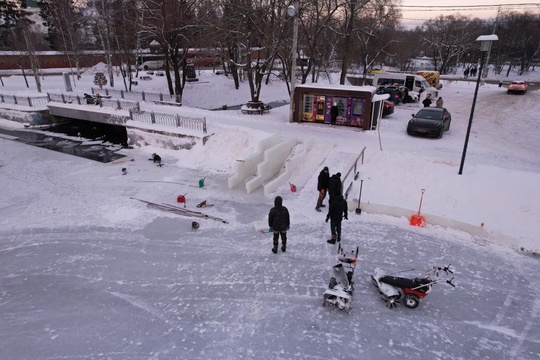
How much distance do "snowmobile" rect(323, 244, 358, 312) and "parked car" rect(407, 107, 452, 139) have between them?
444 inches

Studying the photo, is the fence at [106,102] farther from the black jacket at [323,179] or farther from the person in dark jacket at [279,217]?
the person in dark jacket at [279,217]

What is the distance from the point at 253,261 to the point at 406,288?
3546mm

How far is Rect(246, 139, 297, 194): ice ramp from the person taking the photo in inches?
490

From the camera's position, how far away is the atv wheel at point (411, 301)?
6.58 meters

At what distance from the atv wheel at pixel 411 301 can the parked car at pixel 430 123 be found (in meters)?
11.7

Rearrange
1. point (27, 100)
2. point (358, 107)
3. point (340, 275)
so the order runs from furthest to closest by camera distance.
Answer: point (27, 100) → point (358, 107) → point (340, 275)

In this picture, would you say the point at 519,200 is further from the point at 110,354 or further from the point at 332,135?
the point at 110,354

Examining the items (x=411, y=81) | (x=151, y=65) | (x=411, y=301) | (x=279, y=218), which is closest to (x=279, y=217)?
(x=279, y=218)

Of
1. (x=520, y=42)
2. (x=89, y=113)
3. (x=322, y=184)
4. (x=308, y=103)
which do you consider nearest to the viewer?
(x=322, y=184)

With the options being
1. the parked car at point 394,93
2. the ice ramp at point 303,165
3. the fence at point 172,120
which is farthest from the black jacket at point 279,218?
the parked car at point 394,93

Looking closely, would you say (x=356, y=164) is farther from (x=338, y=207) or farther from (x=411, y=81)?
(x=411, y=81)

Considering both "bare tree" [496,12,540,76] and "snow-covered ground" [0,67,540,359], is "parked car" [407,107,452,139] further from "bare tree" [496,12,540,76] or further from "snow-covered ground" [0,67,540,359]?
"bare tree" [496,12,540,76]

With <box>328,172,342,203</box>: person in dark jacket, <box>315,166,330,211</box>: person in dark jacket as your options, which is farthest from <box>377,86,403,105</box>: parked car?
<box>328,172,342,203</box>: person in dark jacket

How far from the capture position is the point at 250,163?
1330cm
